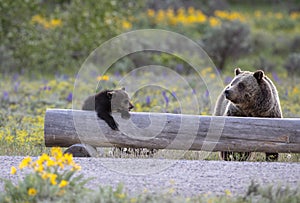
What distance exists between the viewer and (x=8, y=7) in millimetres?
15914

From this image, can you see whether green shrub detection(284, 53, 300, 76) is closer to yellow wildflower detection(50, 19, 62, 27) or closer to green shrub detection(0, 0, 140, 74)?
green shrub detection(0, 0, 140, 74)

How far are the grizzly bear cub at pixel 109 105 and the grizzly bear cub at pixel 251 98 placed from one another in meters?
1.30

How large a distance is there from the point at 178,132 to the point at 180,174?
996 millimetres

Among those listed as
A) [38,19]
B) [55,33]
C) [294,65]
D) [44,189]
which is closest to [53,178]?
[44,189]

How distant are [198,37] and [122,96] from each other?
11751 millimetres

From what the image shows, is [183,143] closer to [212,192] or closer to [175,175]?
[175,175]

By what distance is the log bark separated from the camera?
7.09 meters

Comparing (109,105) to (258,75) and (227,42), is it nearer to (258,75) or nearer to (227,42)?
(258,75)

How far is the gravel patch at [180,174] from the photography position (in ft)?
19.2

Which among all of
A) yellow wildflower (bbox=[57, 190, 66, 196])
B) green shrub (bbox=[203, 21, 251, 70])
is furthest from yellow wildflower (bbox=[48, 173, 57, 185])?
green shrub (bbox=[203, 21, 251, 70])

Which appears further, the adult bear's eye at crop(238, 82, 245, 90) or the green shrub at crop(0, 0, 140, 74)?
the green shrub at crop(0, 0, 140, 74)

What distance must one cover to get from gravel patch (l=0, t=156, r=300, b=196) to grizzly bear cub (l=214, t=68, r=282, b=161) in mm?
935

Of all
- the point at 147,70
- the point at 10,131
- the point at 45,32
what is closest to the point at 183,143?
the point at 10,131

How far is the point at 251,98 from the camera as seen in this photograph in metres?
7.62
